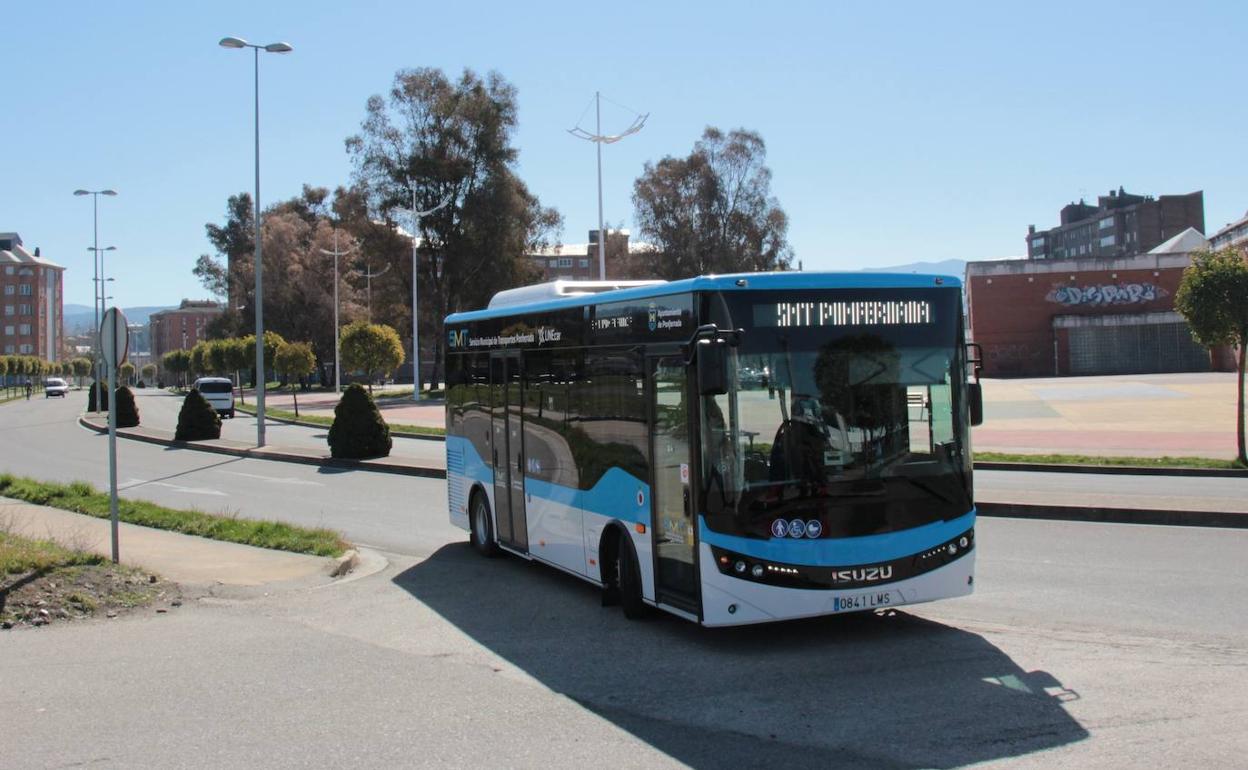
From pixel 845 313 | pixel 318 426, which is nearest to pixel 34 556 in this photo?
pixel 845 313

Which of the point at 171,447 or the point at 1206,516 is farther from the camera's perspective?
the point at 171,447

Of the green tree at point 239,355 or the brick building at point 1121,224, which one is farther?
the brick building at point 1121,224

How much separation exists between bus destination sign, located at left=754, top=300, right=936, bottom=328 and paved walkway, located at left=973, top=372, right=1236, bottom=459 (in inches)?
712

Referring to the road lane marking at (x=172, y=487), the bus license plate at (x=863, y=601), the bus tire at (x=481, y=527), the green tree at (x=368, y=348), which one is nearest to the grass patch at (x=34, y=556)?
the bus tire at (x=481, y=527)

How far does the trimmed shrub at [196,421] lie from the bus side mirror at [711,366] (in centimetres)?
3104

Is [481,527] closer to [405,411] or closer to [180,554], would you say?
[180,554]

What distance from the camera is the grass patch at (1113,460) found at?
2122cm

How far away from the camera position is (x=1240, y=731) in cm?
585

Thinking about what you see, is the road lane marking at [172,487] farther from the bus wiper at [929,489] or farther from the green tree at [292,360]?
the green tree at [292,360]

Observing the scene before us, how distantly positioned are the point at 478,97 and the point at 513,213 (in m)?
→ 7.88

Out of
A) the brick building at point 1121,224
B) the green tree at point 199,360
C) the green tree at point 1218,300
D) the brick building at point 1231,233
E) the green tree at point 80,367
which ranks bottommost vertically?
the green tree at point 1218,300

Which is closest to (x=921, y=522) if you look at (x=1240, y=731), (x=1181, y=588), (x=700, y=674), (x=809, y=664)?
(x=809, y=664)

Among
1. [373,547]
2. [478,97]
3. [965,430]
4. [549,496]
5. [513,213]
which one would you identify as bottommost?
[373,547]

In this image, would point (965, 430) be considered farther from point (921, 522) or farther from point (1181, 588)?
point (1181, 588)
